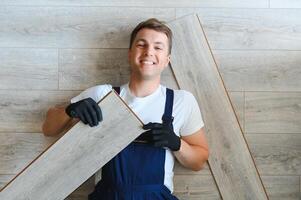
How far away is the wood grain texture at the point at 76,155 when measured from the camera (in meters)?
1.19

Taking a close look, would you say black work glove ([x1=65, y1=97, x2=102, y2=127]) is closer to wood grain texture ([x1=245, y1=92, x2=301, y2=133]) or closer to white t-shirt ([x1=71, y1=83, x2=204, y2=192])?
white t-shirt ([x1=71, y1=83, x2=204, y2=192])

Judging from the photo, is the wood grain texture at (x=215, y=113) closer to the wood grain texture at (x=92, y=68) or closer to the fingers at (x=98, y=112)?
the wood grain texture at (x=92, y=68)

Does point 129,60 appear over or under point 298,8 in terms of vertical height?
under

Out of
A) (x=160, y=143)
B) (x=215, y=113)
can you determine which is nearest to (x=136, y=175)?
(x=160, y=143)

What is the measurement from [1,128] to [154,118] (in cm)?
58

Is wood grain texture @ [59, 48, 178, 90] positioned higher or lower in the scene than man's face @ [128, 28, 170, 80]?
lower

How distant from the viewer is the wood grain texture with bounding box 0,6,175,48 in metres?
1.44

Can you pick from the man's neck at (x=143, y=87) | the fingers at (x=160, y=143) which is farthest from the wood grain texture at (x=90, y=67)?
the fingers at (x=160, y=143)

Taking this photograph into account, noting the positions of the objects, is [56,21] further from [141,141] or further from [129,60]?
[141,141]

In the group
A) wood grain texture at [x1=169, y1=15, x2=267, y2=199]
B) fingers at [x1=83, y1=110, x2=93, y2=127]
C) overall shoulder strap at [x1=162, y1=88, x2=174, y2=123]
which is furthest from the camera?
wood grain texture at [x1=169, y1=15, x2=267, y2=199]

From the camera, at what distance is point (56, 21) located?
1444 mm

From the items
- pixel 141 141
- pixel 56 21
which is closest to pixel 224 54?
pixel 141 141

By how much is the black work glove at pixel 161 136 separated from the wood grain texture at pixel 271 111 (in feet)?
1.10

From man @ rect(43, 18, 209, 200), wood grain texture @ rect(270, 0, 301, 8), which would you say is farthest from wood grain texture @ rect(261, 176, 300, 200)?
wood grain texture @ rect(270, 0, 301, 8)
